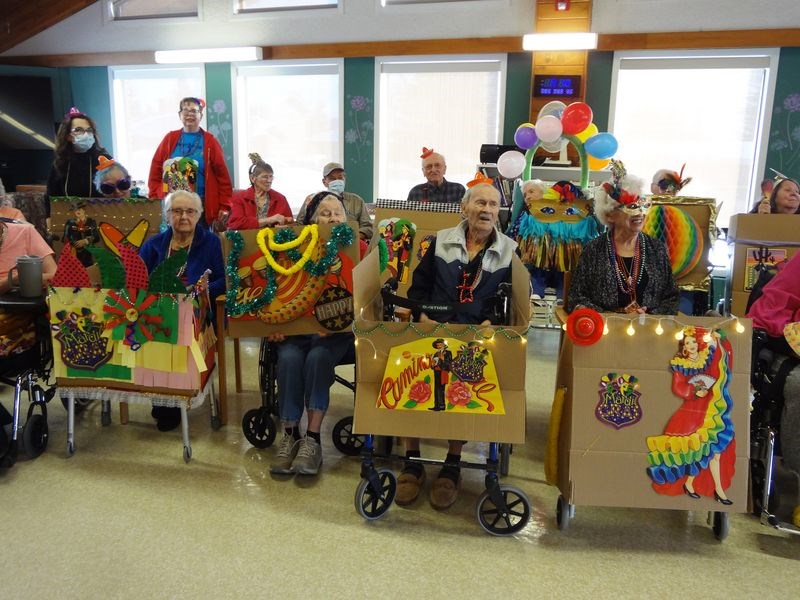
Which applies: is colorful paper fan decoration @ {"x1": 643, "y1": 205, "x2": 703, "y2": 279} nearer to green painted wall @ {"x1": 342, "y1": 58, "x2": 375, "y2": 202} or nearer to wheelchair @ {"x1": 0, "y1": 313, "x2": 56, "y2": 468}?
wheelchair @ {"x1": 0, "y1": 313, "x2": 56, "y2": 468}

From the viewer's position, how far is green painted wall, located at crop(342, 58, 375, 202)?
20.9 feet

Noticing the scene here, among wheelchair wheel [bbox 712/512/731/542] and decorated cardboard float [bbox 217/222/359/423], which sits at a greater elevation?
decorated cardboard float [bbox 217/222/359/423]

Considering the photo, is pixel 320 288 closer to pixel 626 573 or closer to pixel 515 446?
pixel 515 446

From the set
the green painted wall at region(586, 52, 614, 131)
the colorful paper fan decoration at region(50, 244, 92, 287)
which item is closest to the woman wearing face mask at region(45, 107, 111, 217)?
the colorful paper fan decoration at region(50, 244, 92, 287)

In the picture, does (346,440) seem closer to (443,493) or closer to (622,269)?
(443,493)

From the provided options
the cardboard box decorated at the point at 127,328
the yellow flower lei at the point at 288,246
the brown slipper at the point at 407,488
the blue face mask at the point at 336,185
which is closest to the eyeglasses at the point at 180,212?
the cardboard box decorated at the point at 127,328

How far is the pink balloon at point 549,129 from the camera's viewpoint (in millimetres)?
3758

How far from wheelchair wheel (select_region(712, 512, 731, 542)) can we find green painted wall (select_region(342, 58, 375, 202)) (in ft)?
16.5

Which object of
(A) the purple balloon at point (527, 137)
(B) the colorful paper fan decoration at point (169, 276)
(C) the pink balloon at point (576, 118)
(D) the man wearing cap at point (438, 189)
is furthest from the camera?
(D) the man wearing cap at point (438, 189)

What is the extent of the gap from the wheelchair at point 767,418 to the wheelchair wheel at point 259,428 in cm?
194

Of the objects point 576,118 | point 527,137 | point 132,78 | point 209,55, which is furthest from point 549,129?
point 132,78

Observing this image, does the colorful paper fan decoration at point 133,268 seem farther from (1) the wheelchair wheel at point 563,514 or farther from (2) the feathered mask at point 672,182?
(2) the feathered mask at point 672,182

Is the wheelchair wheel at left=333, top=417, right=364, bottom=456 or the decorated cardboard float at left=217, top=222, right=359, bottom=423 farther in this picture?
the wheelchair wheel at left=333, top=417, right=364, bottom=456

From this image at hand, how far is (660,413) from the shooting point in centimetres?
210
